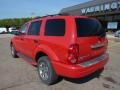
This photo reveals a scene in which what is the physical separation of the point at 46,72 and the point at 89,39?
1599 mm

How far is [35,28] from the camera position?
628 cm

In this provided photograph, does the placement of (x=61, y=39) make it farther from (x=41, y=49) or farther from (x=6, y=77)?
(x=6, y=77)

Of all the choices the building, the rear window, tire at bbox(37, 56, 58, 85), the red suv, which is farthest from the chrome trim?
the building

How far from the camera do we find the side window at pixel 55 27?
196 inches

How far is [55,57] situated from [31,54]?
5.38 feet

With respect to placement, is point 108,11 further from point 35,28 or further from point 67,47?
point 67,47

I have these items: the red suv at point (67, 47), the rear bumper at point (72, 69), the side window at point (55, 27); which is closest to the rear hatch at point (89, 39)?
the red suv at point (67, 47)

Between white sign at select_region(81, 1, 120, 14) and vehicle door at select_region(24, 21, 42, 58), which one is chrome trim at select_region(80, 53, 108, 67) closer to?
vehicle door at select_region(24, 21, 42, 58)

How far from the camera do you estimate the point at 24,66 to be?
7.48m

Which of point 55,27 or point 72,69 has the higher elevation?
point 55,27

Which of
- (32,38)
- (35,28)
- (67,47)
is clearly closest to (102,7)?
(35,28)

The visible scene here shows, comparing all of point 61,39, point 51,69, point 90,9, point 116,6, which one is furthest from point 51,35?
point 90,9

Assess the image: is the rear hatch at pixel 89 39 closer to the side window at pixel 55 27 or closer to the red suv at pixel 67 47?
the red suv at pixel 67 47

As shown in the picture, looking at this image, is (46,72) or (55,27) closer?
(55,27)
